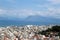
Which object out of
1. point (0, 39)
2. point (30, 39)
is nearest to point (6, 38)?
point (0, 39)

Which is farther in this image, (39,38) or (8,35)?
(8,35)

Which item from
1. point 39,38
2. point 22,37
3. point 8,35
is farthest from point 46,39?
point 8,35

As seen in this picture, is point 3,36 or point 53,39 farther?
point 3,36

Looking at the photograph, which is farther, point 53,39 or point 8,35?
point 8,35

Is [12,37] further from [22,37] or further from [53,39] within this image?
[53,39]

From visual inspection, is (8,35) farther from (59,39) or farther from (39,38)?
(59,39)

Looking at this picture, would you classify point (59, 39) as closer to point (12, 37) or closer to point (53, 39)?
point (53, 39)

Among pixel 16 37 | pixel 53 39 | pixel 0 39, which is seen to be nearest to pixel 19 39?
pixel 16 37
